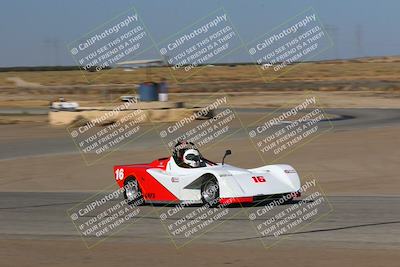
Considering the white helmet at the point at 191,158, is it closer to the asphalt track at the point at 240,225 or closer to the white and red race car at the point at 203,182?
the white and red race car at the point at 203,182

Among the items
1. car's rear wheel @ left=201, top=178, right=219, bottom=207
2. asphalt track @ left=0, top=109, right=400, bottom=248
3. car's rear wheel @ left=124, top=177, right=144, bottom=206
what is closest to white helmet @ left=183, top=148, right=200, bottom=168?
car's rear wheel @ left=201, top=178, right=219, bottom=207

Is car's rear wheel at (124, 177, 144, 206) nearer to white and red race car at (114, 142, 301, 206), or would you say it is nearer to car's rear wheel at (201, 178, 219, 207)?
white and red race car at (114, 142, 301, 206)

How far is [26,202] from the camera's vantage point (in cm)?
1753

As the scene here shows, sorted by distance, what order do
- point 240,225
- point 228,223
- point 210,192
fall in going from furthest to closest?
point 210,192, point 228,223, point 240,225

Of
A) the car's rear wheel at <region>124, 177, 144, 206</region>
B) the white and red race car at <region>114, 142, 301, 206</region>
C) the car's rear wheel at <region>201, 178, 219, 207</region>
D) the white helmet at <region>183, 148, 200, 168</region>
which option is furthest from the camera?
the car's rear wheel at <region>124, 177, 144, 206</region>

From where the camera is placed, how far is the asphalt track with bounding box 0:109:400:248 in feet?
39.2

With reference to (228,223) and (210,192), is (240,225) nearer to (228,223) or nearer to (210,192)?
(228,223)

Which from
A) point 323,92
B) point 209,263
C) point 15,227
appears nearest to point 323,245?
point 209,263

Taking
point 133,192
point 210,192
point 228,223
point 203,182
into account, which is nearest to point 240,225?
point 228,223

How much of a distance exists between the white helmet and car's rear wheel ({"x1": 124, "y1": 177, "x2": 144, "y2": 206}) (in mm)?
1204

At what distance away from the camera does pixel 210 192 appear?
50.6ft

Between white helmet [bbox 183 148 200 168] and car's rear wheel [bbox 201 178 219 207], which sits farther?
white helmet [bbox 183 148 200 168]

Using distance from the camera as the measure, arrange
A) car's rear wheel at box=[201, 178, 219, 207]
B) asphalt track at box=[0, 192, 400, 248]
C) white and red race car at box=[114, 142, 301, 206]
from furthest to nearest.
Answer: car's rear wheel at box=[201, 178, 219, 207] → white and red race car at box=[114, 142, 301, 206] → asphalt track at box=[0, 192, 400, 248]

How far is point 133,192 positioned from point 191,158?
1.44 m
